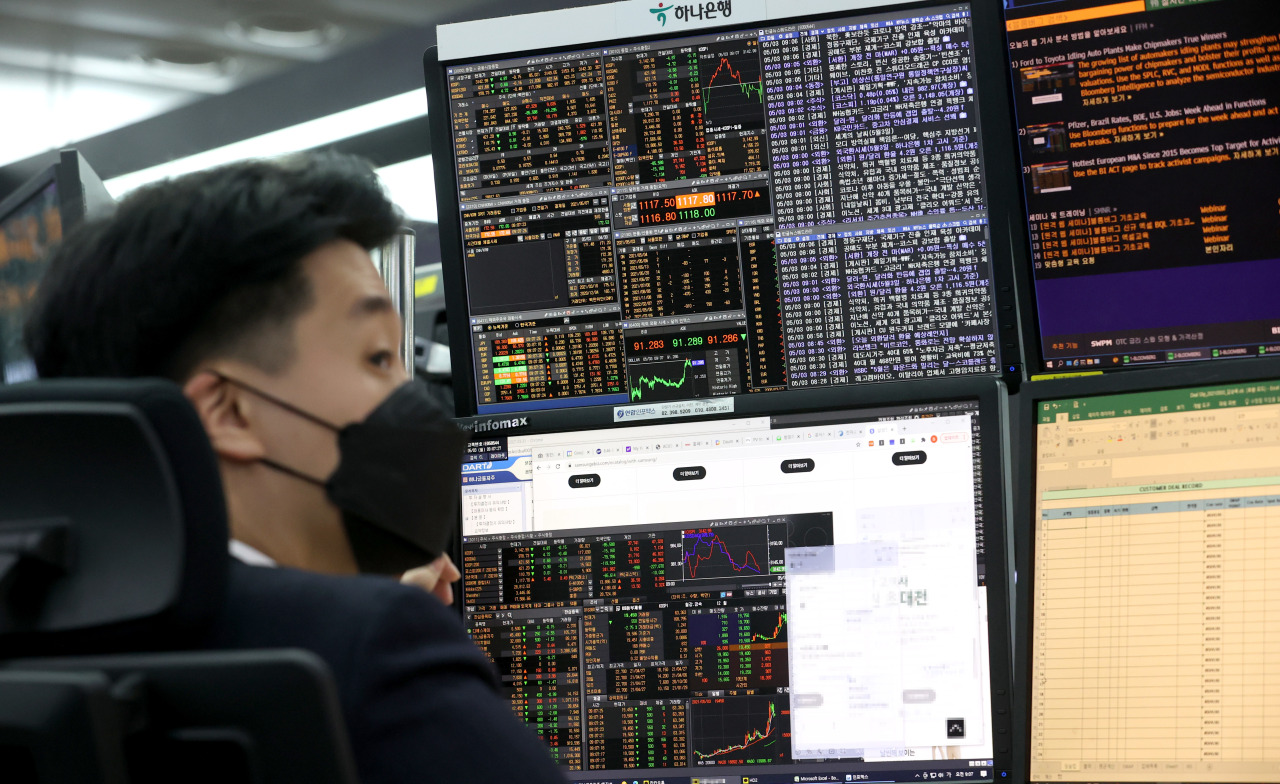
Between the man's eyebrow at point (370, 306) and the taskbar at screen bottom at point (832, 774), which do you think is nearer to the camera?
the man's eyebrow at point (370, 306)

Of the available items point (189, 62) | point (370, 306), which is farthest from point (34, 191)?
point (189, 62)

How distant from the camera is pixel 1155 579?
4.29 ft

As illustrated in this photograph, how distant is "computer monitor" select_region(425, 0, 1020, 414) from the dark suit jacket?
86cm

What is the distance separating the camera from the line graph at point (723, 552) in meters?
1.45

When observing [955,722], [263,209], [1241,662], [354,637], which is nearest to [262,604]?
A: [354,637]

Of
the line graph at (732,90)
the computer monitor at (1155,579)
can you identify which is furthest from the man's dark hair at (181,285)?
the computer monitor at (1155,579)

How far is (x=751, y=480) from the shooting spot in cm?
147

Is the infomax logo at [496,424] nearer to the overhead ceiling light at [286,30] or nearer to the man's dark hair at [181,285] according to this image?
the man's dark hair at [181,285]

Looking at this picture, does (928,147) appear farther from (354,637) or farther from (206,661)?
(206,661)

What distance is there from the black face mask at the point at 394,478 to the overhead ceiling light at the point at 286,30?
3620 mm

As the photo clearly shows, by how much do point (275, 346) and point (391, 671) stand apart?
353 mm

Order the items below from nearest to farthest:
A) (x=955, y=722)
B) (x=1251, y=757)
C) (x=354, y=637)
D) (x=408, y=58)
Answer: (x=354, y=637), (x=1251, y=757), (x=955, y=722), (x=408, y=58)

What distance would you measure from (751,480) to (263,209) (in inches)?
30.4

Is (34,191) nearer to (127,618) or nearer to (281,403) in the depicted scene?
(281,403)
